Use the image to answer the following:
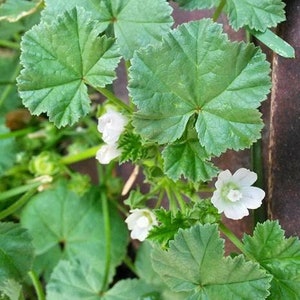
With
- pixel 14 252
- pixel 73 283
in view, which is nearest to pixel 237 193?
pixel 14 252

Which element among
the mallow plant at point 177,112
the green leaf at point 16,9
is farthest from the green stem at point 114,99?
the green leaf at point 16,9

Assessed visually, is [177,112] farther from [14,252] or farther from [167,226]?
[14,252]

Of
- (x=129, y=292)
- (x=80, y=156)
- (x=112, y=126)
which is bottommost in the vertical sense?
(x=129, y=292)

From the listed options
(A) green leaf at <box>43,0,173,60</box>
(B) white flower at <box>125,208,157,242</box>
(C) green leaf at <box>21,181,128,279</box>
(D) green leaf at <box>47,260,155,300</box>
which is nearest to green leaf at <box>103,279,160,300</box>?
(D) green leaf at <box>47,260,155,300</box>

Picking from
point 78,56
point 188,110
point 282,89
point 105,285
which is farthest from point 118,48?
point 105,285

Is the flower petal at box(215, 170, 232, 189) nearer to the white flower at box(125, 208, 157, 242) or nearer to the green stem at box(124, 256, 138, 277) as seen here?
the white flower at box(125, 208, 157, 242)
